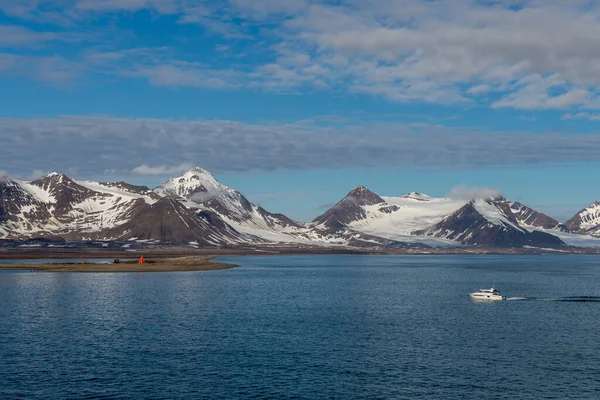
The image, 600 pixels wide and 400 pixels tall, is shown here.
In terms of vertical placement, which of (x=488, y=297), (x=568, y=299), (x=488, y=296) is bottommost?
(x=568, y=299)

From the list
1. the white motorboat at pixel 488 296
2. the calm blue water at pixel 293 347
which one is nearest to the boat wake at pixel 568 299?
the calm blue water at pixel 293 347

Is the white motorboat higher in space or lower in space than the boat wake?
higher

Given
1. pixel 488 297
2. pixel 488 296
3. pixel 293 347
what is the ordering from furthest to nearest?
pixel 488 296, pixel 488 297, pixel 293 347

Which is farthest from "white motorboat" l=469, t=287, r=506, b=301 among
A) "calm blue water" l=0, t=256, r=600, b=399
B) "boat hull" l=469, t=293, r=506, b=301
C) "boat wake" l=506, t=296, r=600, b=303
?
"boat wake" l=506, t=296, r=600, b=303

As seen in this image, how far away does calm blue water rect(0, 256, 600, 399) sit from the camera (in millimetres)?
59562

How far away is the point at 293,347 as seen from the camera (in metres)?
77.6

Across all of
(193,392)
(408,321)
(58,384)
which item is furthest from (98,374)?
(408,321)

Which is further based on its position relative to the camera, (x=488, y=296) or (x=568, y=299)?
(x=568, y=299)

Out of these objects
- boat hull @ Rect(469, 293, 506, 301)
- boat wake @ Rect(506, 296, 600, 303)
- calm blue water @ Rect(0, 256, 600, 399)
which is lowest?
calm blue water @ Rect(0, 256, 600, 399)

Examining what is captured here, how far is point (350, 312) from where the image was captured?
112125 mm

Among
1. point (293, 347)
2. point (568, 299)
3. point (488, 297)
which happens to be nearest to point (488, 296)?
point (488, 297)

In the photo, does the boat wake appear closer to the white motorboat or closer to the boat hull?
the white motorboat

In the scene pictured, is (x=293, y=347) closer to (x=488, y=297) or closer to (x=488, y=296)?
(x=488, y=297)

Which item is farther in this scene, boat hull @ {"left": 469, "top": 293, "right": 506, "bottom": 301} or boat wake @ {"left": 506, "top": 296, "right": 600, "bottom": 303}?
boat wake @ {"left": 506, "top": 296, "right": 600, "bottom": 303}
